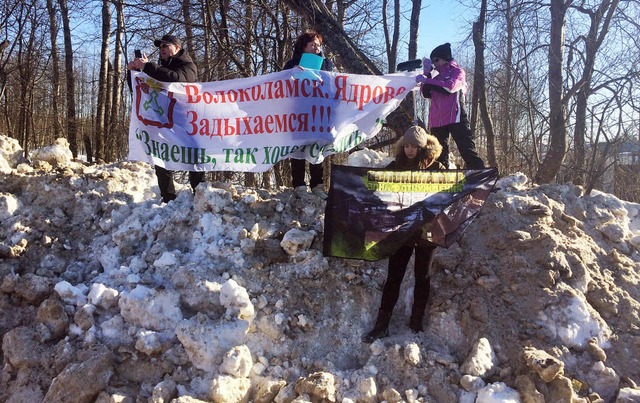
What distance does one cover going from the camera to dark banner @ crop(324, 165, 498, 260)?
3625 mm

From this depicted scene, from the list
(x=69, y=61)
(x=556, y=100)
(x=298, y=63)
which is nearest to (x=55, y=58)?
(x=69, y=61)

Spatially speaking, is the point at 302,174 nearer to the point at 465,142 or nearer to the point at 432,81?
the point at 432,81

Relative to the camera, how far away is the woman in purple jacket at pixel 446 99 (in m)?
4.74

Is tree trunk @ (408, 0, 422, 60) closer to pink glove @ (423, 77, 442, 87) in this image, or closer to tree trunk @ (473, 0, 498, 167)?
tree trunk @ (473, 0, 498, 167)

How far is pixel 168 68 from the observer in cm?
476

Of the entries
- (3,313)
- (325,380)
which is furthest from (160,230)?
(325,380)

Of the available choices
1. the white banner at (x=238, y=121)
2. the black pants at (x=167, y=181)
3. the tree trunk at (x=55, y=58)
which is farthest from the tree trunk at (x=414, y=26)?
the tree trunk at (x=55, y=58)

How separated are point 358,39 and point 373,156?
6206 mm

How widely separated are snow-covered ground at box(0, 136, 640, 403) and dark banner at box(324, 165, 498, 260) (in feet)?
1.12

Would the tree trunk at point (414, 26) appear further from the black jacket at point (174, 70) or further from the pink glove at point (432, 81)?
the black jacket at point (174, 70)

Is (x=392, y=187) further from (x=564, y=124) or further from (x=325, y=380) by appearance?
(x=564, y=124)

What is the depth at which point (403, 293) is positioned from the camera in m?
3.88

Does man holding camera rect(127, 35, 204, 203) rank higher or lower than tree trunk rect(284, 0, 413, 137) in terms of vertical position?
lower

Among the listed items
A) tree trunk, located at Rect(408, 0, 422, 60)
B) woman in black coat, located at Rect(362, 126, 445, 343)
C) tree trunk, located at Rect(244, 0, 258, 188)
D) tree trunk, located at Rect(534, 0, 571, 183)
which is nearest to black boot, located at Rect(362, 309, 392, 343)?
woman in black coat, located at Rect(362, 126, 445, 343)
